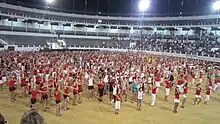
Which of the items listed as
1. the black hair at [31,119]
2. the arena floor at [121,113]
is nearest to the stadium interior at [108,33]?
the arena floor at [121,113]

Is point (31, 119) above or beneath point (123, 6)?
beneath

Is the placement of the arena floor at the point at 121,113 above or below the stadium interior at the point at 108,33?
below

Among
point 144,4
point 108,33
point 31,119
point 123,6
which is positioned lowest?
point 31,119

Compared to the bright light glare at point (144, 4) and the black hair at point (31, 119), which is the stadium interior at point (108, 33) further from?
the black hair at point (31, 119)

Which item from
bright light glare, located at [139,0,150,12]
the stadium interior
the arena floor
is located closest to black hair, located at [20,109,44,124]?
the arena floor

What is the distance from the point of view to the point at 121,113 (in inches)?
574

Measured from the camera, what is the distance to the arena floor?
1324 cm

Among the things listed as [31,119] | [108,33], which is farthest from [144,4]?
[31,119]

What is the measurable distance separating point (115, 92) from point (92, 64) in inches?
465

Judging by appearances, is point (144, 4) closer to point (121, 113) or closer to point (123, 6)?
point (123, 6)

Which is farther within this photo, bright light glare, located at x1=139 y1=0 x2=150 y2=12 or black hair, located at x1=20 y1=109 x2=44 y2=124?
bright light glare, located at x1=139 y1=0 x2=150 y2=12

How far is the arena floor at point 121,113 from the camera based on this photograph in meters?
13.2

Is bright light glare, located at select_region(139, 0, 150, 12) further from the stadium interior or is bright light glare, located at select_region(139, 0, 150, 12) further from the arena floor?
the arena floor

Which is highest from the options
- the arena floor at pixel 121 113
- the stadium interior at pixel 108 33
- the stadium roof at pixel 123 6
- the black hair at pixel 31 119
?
the stadium roof at pixel 123 6
